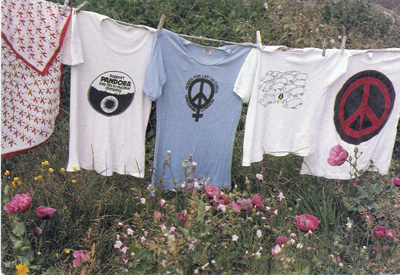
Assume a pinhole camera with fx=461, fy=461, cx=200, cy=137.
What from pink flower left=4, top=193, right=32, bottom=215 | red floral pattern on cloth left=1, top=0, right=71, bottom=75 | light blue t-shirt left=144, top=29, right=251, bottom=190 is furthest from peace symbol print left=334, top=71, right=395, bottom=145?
pink flower left=4, top=193, right=32, bottom=215

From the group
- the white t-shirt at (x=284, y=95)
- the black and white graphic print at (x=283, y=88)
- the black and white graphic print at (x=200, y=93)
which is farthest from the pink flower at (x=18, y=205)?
the black and white graphic print at (x=283, y=88)

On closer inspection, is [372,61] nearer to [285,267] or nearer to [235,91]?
[235,91]

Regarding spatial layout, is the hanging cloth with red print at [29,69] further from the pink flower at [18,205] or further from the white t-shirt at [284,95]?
the white t-shirt at [284,95]

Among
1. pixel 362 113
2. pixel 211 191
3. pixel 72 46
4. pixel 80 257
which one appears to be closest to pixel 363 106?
pixel 362 113

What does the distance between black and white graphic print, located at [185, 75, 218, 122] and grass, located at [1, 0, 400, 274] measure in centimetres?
60

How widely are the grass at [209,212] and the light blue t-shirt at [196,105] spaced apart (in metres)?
0.32

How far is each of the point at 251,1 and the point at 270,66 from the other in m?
2.03

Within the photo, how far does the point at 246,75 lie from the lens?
3.24m

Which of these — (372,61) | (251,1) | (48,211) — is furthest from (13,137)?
(251,1)

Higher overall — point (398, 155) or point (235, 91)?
point (235, 91)

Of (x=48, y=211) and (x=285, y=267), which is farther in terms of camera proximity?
(x=48, y=211)

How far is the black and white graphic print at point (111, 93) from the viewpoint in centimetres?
314

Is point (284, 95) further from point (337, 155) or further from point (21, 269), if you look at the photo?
point (21, 269)

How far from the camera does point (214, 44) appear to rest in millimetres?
4270
